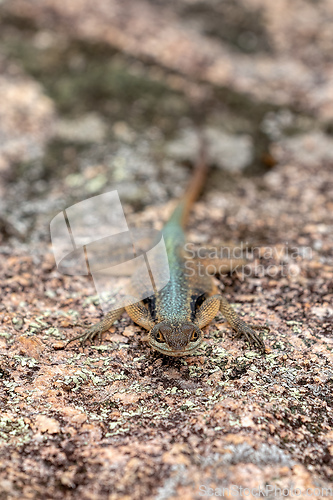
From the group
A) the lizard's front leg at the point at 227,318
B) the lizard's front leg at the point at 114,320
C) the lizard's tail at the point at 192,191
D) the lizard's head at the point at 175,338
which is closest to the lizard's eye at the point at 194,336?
the lizard's head at the point at 175,338

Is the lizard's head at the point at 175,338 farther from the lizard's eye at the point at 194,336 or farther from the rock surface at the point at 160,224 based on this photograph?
the rock surface at the point at 160,224

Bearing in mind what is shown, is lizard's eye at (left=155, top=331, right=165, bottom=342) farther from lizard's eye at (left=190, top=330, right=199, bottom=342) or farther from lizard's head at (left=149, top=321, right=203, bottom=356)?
lizard's eye at (left=190, top=330, right=199, bottom=342)

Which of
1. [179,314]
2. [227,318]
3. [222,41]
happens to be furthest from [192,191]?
[222,41]

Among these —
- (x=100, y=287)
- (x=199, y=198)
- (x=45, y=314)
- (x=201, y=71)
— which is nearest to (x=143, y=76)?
(x=201, y=71)

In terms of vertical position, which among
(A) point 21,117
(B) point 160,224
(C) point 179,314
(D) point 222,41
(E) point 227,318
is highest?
(D) point 222,41

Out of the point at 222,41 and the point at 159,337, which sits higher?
the point at 222,41

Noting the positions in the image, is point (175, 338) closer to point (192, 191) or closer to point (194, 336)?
point (194, 336)
